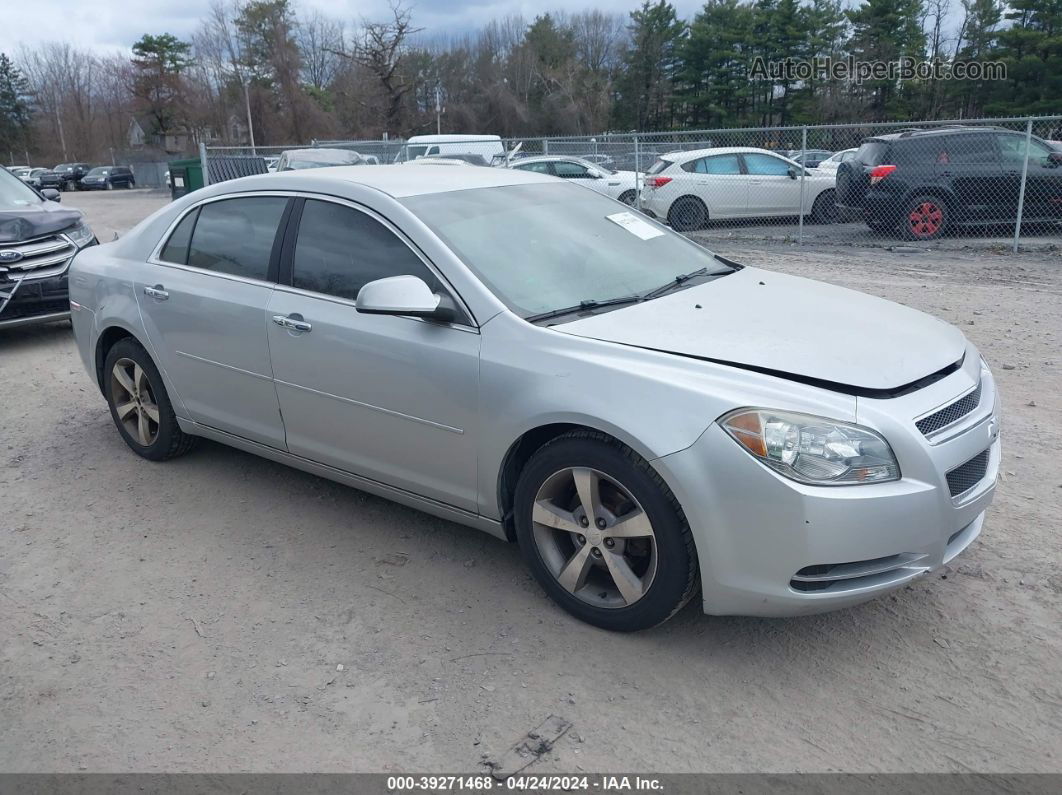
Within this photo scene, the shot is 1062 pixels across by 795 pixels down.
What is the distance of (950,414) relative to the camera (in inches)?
122

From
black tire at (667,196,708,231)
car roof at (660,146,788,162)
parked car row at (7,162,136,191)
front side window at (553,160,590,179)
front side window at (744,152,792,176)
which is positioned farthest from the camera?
parked car row at (7,162,136,191)

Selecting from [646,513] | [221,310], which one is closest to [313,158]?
[221,310]

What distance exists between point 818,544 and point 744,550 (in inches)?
9.0

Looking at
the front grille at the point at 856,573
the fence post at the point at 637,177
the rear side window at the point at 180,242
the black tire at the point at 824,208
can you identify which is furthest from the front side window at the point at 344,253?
the black tire at the point at 824,208

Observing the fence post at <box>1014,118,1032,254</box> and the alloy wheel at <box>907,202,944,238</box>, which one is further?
the alloy wheel at <box>907,202,944,238</box>

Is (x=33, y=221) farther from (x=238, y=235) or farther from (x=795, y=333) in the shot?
(x=795, y=333)

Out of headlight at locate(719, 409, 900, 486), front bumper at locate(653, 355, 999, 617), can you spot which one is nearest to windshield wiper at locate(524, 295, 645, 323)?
front bumper at locate(653, 355, 999, 617)

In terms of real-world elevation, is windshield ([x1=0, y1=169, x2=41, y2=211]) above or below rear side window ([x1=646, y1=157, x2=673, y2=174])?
above

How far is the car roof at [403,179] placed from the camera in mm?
4109

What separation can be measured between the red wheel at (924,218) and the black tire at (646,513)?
11.7 m

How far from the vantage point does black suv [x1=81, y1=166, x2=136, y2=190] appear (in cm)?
5241

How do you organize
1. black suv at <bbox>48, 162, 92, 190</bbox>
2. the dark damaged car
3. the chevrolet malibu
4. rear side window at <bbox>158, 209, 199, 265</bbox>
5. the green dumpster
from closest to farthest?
the chevrolet malibu
rear side window at <bbox>158, 209, 199, 265</bbox>
the dark damaged car
the green dumpster
black suv at <bbox>48, 162, 92, 190</bbox>

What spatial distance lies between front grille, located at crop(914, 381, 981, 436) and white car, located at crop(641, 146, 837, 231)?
12.3 m

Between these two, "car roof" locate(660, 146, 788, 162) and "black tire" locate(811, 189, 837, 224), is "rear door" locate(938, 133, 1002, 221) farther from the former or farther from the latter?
"car roof" locate(660, 146, 788, 162)
